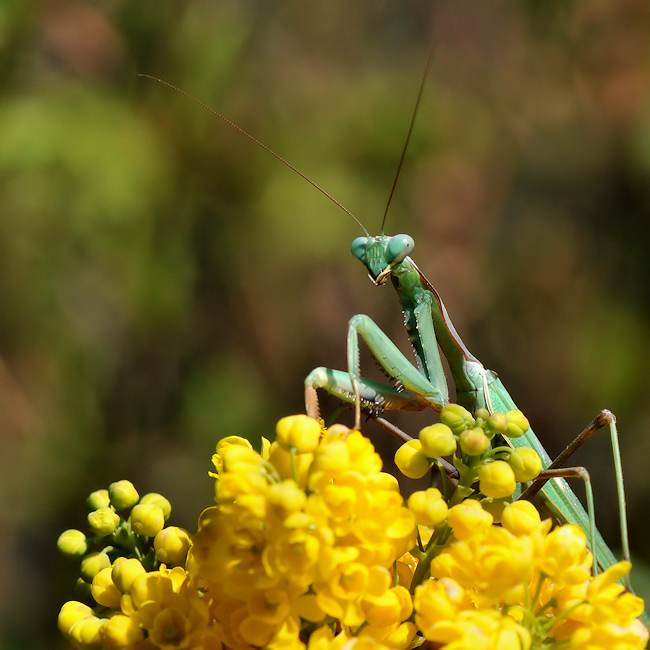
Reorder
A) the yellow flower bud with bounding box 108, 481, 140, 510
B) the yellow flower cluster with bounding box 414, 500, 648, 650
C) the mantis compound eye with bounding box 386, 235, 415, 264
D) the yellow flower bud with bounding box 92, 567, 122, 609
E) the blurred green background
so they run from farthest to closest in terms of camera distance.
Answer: the blurred green background < the mantis compound eye with bounding box 386, 235, 415, 264 < the yellow flower bud with bounding box 108, 481, 140, 510 < the yellow flower bud with bounding box 92, 567, 122, 609 < the yellow flower cluster with bounding box 414, 500, 648, 650

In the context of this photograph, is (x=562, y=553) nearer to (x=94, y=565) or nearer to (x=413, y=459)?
(x=413, y=459)

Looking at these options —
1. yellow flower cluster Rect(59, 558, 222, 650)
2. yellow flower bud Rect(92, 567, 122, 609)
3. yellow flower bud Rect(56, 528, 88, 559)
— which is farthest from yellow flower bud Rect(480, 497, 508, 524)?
yellow flower bud Rect(56, 528, 88, 559)

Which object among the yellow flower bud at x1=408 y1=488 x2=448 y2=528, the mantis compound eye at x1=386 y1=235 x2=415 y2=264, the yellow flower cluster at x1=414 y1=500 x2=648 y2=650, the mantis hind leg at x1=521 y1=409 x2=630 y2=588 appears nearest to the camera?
the yellow flower cluster at x1=414 y1=500 x2=648 y2=650

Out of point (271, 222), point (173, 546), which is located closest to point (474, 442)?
point (173, 546)

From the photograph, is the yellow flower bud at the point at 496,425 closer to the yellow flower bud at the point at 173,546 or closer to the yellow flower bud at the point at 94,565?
the yellow flower bud at the point at 173,546

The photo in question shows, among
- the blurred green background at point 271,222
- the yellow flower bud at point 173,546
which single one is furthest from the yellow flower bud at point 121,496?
the blurred green background at point 271,222

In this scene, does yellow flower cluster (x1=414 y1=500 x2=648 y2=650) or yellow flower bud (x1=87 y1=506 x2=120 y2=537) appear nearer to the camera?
yellow flower cluster (x1=414 y1=500 x2=648 y2=650)

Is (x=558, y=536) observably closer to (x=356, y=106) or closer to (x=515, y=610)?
(x=515, y=610)

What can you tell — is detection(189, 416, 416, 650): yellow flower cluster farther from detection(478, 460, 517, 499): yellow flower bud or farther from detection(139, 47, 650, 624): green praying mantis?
detection(139, 47, 650, 624): green praying mantis
